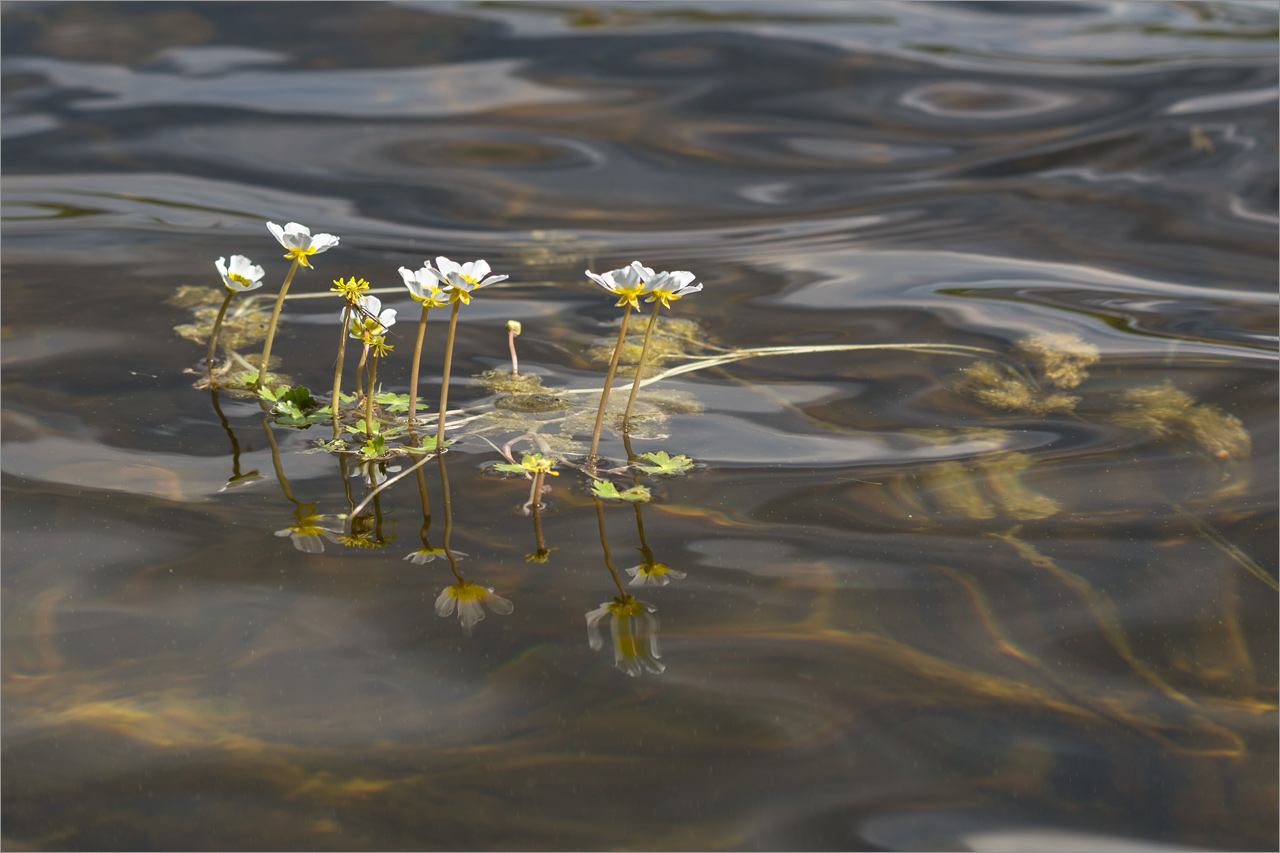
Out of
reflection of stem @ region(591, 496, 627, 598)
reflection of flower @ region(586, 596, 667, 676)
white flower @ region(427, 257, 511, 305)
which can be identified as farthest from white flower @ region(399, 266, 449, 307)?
reflection of flower @ region(586, 596, 667, 676)

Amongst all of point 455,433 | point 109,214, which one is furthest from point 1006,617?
point 109,214

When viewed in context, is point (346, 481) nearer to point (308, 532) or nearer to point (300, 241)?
point (308, 532)

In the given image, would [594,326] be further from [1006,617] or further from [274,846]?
[274,846]

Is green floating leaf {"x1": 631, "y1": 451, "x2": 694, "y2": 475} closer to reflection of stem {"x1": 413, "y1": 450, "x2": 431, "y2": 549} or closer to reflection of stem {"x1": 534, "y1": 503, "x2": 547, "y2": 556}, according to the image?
reflection of stem {"x1": 534, "y1": 503, "x2": 547, "y2": 556}

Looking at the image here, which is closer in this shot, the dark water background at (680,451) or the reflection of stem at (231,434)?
the dark water background at (680,451)

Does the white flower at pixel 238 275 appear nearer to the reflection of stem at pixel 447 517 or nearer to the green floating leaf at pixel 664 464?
the reflection of stem at pixel 447 517

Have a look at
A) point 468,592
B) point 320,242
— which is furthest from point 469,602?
point 320,242

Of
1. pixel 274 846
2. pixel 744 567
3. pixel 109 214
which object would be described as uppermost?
pixel 109 214

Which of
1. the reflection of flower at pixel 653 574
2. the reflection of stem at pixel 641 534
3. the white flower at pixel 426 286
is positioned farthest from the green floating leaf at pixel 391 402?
the reflection of flower at pixel 653 574
